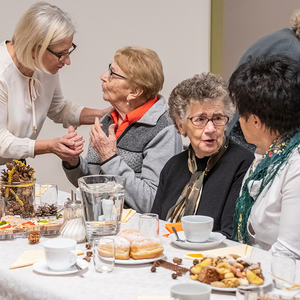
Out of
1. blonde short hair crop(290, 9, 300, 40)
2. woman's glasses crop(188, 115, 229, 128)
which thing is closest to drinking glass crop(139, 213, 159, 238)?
woman's glasses crop(188, 115, 229, 128)

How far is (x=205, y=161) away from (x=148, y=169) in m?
0.43

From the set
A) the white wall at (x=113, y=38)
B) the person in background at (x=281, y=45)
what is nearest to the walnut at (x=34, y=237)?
the person in background at (x=281, y=45)

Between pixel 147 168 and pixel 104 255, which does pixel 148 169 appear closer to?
pixel 147 168

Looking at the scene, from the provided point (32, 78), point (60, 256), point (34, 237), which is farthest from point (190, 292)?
point (32, 78)

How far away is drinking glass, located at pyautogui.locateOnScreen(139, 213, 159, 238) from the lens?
4.21ft

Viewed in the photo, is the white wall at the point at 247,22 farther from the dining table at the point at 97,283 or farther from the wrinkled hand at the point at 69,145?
the dining table at the point at 97,283

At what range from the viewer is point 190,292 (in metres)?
0.84

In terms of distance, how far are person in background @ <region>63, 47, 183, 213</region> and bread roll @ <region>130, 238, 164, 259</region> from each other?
95 centimetres

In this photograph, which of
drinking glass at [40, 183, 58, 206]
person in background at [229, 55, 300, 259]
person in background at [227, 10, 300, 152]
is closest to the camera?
person in background at [229, 55, 300, 259]

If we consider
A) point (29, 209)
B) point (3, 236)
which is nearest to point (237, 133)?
point (29, 209)

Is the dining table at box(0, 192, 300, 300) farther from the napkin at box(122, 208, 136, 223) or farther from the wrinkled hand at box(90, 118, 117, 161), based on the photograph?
the wrinkled hand at box(90, 118, 117, 161)

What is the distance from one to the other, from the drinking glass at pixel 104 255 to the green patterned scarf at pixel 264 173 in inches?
23.3

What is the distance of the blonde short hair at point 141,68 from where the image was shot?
7.67 ft

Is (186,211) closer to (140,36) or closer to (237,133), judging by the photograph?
(237,133)
